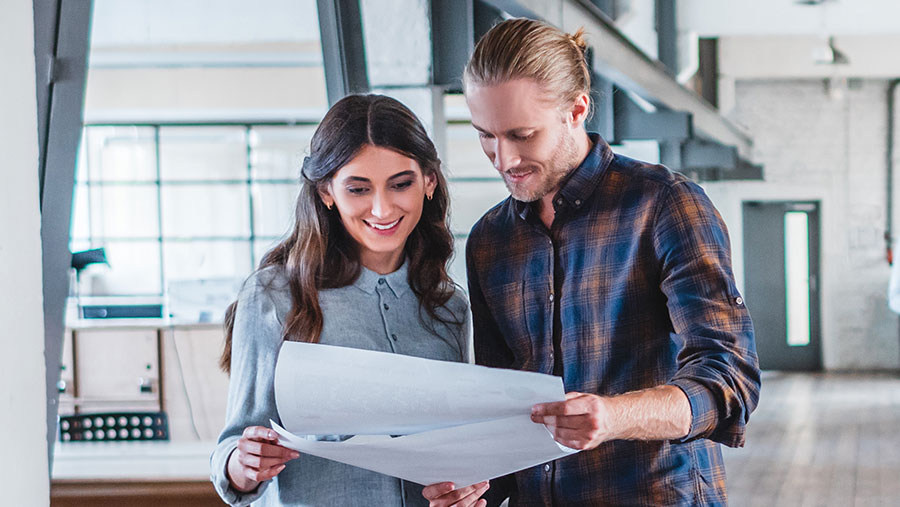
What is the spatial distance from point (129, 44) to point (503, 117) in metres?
9.35

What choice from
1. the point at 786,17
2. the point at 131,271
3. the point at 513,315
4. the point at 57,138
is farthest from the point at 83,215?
the point at 513,315

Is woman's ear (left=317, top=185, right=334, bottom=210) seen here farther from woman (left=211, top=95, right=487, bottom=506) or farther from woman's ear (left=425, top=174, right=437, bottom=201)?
woman's ear (left=425, top=174, right=437, bottom=201)

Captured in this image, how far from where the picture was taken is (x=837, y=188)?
11.6 meters

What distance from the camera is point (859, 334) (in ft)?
38.2

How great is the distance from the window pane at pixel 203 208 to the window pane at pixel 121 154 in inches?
15.5

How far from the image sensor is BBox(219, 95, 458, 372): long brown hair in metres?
1.42

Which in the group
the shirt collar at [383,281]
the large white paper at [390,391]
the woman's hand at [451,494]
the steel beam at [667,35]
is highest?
the steel beam at [667,35]

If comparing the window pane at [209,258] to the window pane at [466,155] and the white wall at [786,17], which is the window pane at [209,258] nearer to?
the window pane at [466,155]

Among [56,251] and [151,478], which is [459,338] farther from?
[151,478]

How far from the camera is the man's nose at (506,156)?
4.36ft

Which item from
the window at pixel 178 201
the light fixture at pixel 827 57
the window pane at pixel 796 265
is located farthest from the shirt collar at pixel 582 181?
the window pane at pixel 796 265

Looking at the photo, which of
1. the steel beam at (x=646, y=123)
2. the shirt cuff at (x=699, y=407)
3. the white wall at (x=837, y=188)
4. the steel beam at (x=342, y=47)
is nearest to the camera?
the shirt cuff at (x=699, y=407)

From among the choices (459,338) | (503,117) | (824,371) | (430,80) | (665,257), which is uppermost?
(430,80)

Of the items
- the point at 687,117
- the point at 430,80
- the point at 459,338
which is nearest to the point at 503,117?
the point at 459,338
